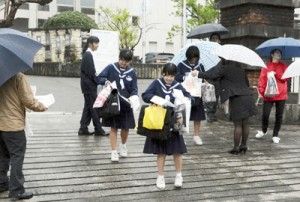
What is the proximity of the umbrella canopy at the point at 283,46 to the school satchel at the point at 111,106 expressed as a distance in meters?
3.80

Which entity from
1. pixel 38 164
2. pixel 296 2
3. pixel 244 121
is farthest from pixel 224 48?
pixel 296 2

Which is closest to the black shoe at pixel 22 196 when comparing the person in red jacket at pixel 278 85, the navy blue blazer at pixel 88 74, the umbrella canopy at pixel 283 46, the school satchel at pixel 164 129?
the school satchel at pixel 164 129

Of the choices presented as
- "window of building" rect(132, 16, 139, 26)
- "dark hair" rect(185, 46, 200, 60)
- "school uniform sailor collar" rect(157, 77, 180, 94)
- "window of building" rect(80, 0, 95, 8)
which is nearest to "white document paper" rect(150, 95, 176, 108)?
"school uniform sailor collar" rect(157, 77, 180, 94)

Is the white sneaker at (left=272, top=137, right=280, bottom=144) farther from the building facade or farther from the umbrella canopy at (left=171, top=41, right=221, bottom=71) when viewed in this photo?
the building facade

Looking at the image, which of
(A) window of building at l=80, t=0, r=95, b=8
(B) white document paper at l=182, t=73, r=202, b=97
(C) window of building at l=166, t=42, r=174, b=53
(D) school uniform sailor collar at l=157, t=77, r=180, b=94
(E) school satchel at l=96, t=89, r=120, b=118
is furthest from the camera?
(C) window of building at l=166, t=42, r=174, b=53

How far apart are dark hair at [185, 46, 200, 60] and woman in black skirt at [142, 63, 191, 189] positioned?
180 centimetres

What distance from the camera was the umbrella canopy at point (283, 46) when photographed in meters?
8.81

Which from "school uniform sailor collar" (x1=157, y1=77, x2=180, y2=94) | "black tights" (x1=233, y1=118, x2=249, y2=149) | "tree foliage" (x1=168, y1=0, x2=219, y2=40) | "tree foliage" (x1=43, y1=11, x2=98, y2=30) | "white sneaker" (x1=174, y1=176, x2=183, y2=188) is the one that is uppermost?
"tree foliage" (x1=168, y1=0, x2=219, y2=40)

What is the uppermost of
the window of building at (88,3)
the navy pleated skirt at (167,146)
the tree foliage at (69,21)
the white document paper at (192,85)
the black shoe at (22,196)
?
the window of building at (88,3)

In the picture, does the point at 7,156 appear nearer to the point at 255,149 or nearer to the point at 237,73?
the point at 237,73

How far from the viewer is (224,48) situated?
750 cm

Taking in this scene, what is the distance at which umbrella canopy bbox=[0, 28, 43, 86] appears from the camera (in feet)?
15.9

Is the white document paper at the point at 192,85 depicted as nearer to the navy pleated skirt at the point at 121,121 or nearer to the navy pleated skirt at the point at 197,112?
the navy pleated skirt at the point at 197,112

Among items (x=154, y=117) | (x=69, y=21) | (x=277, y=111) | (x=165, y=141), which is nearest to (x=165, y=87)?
(x=154, y=117)
